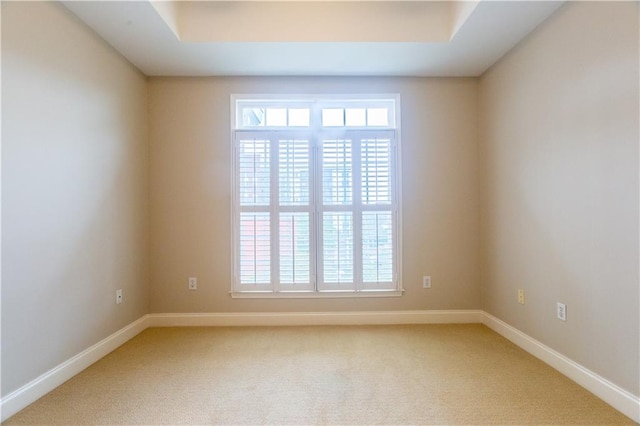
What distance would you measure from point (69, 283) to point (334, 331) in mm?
2039

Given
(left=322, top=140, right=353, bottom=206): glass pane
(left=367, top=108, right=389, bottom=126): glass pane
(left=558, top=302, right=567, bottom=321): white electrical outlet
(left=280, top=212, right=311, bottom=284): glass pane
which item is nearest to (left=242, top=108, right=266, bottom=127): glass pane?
(left=322, top=140, right=353, bottom=206): glass pane

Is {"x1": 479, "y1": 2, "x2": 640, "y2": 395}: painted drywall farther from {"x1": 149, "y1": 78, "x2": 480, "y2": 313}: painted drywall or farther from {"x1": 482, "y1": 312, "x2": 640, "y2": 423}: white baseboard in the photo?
{"x1": 149, "y1": 78, "x2": 480, "y2": 313}: painted drywall

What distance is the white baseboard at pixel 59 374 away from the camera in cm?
172

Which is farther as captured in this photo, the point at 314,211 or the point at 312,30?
the point at 314,211

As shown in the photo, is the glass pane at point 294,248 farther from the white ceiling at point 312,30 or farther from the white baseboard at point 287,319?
the white ceiling at point 312,30

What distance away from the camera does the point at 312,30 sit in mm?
2439

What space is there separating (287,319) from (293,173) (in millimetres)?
1397

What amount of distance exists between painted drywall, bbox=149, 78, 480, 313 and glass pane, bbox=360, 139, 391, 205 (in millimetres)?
198

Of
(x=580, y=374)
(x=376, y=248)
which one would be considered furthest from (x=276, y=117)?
(x=580, y=374)

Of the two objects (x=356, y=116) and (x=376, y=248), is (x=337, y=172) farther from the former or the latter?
(x=376, y=248)

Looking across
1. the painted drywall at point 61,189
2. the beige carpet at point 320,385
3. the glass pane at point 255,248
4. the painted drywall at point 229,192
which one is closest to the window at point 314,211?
the glass pane at point 255,248

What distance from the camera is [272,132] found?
308cm

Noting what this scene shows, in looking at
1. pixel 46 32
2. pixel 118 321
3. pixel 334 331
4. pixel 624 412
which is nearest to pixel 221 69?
pixel 46 32

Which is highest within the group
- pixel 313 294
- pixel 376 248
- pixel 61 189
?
pixel 61 189
